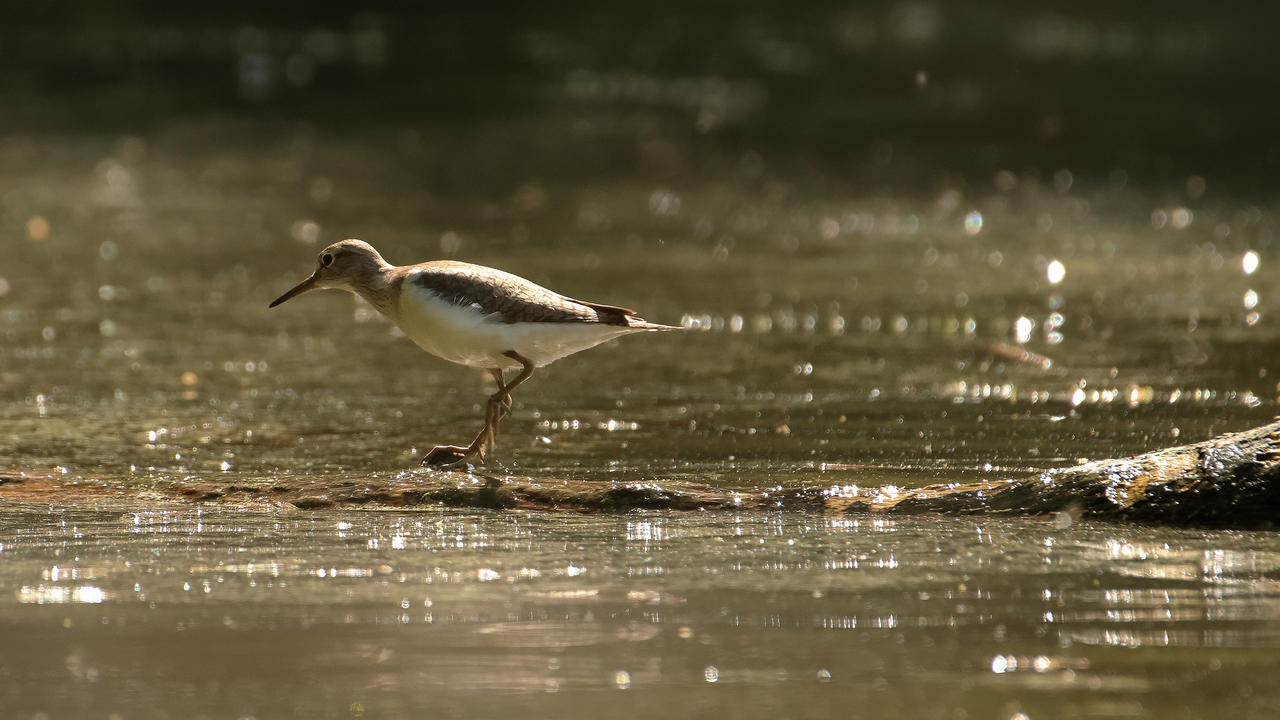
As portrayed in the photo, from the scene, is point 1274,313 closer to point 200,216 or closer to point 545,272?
point 545,272

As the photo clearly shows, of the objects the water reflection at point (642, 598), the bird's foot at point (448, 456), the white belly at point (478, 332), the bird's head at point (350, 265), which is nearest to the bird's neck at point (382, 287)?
the bird's head at point (350, 265)

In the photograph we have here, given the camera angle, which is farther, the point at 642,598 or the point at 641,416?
the point at 641,416

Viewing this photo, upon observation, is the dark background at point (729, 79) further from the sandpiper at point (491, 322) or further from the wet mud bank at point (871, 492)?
the wet mud bank at point (871, 492)

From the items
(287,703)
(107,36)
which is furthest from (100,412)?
(107,36)

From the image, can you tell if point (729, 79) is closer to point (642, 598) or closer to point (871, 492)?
point (871, 492)

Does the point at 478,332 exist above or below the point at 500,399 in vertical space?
above

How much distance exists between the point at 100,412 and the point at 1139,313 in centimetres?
544

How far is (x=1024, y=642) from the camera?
11.3ft

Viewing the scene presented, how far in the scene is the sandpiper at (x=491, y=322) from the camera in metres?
5.58

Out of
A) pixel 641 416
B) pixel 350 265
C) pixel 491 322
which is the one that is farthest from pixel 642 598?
pixel 350 265

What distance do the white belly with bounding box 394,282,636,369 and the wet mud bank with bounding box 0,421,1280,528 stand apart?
634 millimetres

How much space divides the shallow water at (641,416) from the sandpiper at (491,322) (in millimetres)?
299

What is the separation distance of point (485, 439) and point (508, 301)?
50 cm

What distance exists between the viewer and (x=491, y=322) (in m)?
5.57
